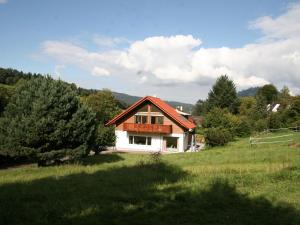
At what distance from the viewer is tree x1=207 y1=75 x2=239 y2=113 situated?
250 ft

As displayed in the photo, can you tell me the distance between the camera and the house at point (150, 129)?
44.1 meters

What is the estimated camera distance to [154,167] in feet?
52.2

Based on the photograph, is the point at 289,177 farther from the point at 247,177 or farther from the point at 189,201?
the point at 189,201

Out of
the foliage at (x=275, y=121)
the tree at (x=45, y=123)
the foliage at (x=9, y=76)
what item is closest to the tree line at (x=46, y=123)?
the tree at (x=45, y=123)

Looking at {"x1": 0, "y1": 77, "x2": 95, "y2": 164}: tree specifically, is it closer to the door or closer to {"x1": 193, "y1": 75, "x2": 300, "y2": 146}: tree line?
{"x1": 193, "y1": 75, "x2": 300, "y2": 146}: tree line

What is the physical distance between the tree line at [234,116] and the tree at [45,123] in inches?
692

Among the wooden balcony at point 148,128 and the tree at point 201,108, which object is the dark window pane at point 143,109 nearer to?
the wooden balcony at point 148,128

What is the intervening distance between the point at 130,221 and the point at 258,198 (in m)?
4.10

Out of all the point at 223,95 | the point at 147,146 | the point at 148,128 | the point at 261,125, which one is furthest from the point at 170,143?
the point at 223,95

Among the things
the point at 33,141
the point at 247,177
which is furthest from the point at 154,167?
the point at 33,141

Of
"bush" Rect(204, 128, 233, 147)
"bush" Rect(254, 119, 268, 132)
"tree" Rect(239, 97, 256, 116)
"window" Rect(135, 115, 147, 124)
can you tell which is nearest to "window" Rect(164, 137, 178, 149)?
"window" Rect(135, 115, 147, 124)

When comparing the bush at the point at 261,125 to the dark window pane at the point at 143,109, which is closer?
the dark window pane at the point at 143,109

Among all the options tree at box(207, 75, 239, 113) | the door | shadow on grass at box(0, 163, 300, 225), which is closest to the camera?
shadow on grass at box(0, 163, 300, 225)

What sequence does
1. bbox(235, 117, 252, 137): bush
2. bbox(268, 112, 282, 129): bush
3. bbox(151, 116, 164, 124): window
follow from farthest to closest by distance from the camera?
bbox(235, 117, 252, 137): bush → bbox(268, 112, 282, 129): bush → bbox(151, 116, 164, 124): window
